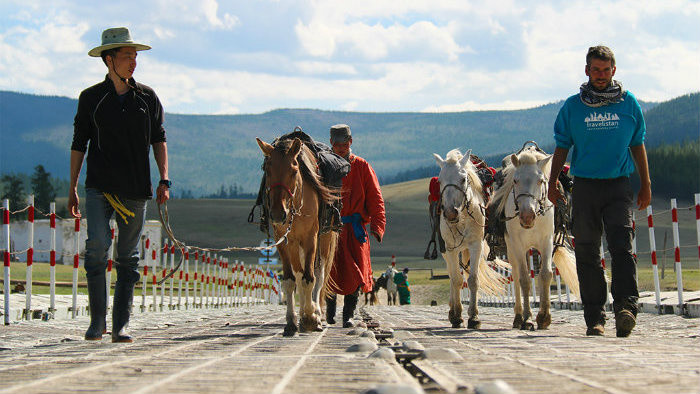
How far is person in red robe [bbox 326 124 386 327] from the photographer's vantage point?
11.9m

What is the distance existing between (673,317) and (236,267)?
75.8ft

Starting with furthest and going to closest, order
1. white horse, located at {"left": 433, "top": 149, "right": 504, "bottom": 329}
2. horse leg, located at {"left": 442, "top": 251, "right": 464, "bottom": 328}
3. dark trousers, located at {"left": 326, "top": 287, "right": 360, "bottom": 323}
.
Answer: dark trousers, located at {"left": 326, "top": 287, "right": 360, "bottom": 323}
horse leg, located at {"left": 442, "top": 251, "right": 464, "bottom": 328}
white horse, located at {"left": 433, "top": 149, "right": 504, "bottom": 329}

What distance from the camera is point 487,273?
1359 cm

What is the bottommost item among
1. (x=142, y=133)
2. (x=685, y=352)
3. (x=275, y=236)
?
(x=685, y=352)

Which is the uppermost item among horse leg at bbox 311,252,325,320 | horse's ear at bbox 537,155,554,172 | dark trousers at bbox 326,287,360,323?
horse's ear at bbox 537,155,554,172

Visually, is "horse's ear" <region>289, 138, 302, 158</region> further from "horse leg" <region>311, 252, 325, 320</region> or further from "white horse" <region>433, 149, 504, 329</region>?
"white horse" <region>433, 149, 504, 329</region>

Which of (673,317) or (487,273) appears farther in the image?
(487,273)

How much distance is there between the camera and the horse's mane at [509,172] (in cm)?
1060

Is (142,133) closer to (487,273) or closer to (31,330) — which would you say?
(31,330)

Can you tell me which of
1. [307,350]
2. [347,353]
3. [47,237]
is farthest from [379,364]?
[47,237]

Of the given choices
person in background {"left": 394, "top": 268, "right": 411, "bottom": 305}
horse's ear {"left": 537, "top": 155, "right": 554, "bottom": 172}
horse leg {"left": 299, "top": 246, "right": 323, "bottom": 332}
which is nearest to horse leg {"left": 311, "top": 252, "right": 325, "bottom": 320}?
horse leg {"left": 299, "top": 246, "right": 323, "bottom": 332}

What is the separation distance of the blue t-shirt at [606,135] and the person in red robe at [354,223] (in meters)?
3.30

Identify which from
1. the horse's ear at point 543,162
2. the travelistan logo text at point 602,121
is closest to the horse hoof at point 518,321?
the horse's ear at point 543,162

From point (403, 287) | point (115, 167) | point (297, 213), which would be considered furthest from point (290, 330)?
point (403, 287)
